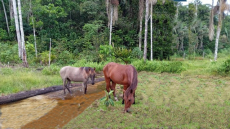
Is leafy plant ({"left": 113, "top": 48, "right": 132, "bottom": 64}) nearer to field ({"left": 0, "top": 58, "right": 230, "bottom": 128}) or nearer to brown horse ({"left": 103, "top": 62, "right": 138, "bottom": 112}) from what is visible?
field ({"left": 0, "top": 58, "right": 230, "bottom": 128})

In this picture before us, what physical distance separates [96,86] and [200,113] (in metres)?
5.89

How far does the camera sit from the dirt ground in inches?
210

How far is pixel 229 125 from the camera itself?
450 centimetres

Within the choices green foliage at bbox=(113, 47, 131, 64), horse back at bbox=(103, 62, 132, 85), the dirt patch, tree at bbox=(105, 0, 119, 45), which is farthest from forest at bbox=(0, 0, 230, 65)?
the dirt patch

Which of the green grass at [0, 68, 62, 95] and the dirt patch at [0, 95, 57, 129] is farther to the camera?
the green grass at [0, 68, 62, 95]

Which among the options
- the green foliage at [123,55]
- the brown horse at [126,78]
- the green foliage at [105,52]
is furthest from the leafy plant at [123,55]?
the brown horse at [126,78]

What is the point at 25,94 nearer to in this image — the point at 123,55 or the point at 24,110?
the point at 24,110

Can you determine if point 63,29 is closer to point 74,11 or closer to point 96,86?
point 74,11

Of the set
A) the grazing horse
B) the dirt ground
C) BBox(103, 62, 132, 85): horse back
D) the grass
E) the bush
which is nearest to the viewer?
the grass

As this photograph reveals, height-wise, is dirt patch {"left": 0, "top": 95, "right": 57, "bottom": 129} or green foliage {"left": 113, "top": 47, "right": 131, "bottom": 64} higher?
green foliage {"left": 113, "top": 47, "right": 131, "bottom": 64}

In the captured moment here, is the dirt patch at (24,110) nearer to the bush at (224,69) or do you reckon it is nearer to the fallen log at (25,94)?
the fallen log at (25,94)

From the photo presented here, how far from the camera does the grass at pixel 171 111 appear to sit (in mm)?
4812

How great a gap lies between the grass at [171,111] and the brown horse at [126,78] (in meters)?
0.52

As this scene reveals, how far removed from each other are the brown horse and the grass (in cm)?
52
